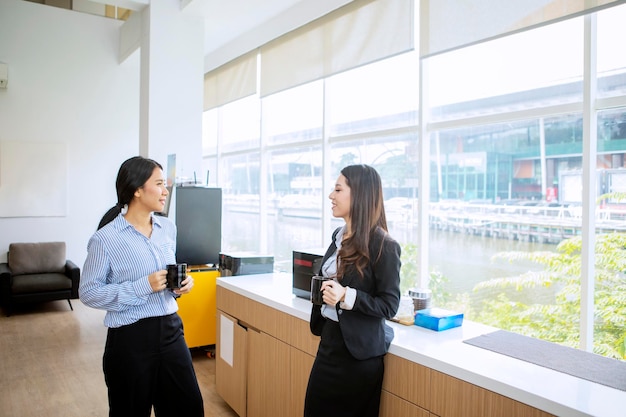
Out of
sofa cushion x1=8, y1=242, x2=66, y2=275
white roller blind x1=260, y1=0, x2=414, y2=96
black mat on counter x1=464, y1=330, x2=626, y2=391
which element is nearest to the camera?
black mat on counter x1=464, y1=330, x2=626, y2=391

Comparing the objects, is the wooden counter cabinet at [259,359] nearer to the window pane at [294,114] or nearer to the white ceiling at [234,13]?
the window pane at [294,114]

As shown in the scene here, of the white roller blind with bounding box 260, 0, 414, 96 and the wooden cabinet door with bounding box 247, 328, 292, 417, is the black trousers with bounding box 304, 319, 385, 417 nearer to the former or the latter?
the wooden cabinet door with bounding box 247, 328, 292, 417

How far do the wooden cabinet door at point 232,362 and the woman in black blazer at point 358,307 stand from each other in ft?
3.85

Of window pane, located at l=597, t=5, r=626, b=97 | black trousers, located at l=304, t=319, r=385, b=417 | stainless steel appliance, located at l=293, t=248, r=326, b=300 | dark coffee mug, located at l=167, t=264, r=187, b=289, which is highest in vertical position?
window pane, located at l=597, t=5, r=626, b=97

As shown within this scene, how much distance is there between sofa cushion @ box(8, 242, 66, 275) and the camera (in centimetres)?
619

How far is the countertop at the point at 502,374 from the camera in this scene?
1.45 m

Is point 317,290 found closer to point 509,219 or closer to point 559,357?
point 559,357

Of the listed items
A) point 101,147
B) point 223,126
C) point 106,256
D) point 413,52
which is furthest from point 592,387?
point 101,147

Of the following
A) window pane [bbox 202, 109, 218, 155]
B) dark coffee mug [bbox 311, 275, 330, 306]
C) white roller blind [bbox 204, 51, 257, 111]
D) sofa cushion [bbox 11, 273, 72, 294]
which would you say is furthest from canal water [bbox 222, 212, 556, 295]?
sofa cushion [bbox 11, 273, 72, 294]

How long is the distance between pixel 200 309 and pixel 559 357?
3167 mm

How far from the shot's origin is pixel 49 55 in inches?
260

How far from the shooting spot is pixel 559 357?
1892 millimetres

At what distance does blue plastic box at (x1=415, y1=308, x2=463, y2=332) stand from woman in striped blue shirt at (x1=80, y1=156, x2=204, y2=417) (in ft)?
3.65

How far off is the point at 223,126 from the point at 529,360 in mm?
5819
